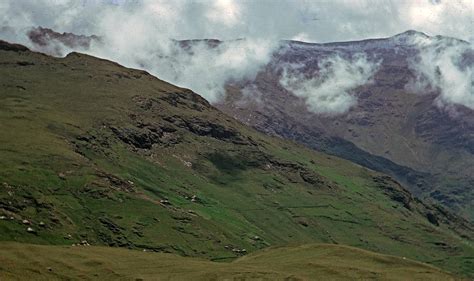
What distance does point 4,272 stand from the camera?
19462cm

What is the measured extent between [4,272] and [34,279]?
8481 millimetres

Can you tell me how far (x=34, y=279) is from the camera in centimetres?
19825
